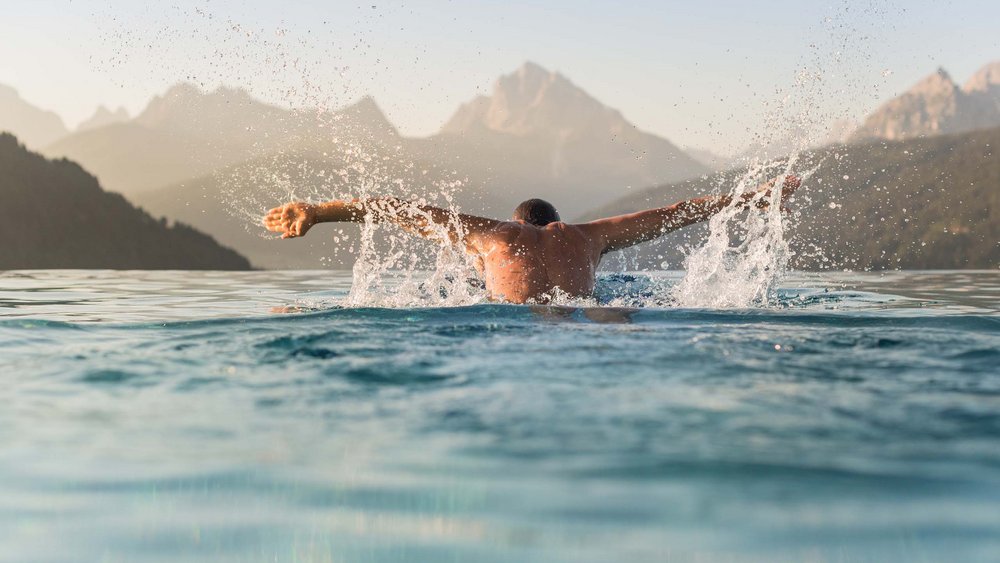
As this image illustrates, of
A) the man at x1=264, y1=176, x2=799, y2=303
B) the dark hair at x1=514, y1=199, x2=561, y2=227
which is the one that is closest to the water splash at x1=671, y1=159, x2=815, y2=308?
the man at x1=264, y1=176, x2=799, y2=303

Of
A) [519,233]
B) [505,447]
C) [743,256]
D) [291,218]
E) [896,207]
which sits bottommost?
[505,447]

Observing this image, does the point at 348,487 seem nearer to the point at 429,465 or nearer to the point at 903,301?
the point at 429,465

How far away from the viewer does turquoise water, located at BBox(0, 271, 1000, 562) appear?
2570mm

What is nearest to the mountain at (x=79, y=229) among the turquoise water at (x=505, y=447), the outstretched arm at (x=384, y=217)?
the outstretched arm at (x=384, y=217)

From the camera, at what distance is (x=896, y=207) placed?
414 feet

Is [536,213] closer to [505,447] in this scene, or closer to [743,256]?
[743,256]

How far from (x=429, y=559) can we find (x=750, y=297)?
791 centimetres

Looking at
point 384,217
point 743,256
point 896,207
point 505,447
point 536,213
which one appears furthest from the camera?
point 896,207

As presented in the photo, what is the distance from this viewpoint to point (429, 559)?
242 cm

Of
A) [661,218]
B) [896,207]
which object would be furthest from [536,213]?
[896,207]

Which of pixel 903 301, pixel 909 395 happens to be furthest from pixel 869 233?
pixel 909 395

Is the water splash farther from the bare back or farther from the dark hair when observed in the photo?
the dark hair

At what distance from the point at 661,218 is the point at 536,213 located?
120 cm

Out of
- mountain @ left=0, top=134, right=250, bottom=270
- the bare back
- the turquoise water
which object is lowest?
the turquoise water
